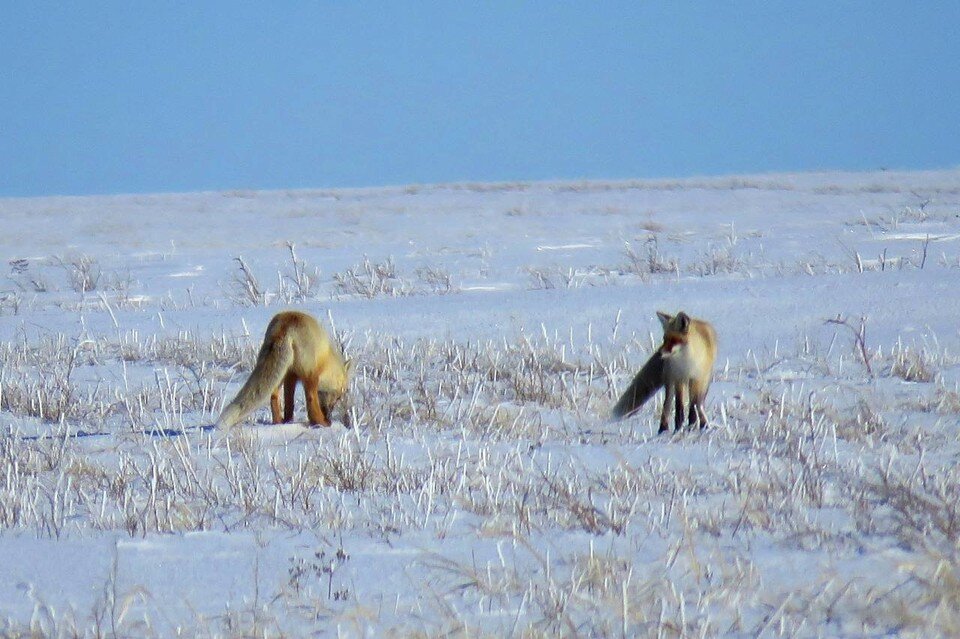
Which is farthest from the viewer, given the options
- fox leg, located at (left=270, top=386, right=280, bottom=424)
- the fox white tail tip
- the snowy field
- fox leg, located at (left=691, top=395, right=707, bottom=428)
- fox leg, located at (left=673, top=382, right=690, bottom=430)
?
fox leg, located at (left=270, top=386, right=280, bottom=424)

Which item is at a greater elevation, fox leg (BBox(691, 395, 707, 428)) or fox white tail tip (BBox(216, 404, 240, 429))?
fox white tail tip (BBox(216, 404, 240, 429))

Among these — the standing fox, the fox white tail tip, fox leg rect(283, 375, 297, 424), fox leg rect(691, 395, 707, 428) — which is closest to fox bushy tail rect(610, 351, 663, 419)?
the standing fox

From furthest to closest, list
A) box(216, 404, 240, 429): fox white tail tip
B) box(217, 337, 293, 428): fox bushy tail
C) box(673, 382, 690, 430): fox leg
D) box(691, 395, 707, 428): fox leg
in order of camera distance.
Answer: box(673, 382, 690, 430): fox leg
box(691, 395, 707, 428): fox leg
box(217, 337, 293, 428): fox bushy tail
box(216, 404, 240, 429): fox white tail tip

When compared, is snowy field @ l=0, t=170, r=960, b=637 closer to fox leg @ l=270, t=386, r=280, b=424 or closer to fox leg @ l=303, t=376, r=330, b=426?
fox leg @ l=303, t=376, r=330, b=426

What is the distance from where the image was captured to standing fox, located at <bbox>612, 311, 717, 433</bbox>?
21.5 ft

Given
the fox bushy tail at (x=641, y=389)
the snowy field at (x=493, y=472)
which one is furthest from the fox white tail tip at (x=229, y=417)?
the fox bushy tail at (x=641, y=389)

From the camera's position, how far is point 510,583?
328cm

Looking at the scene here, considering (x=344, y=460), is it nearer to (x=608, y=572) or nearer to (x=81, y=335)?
(x=608, y=572)

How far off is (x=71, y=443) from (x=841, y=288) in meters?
8.09

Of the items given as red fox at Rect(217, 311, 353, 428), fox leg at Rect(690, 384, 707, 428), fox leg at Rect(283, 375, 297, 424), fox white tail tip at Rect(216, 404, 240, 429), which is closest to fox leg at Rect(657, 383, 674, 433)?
fox leg at Rect(690, 384, 707, 428)

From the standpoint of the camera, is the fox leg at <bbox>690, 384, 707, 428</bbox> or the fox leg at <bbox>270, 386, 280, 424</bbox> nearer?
the fox leg at <bbox>690, 384, 707, 428</bbox>

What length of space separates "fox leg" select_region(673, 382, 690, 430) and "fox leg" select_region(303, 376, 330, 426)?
1904mm

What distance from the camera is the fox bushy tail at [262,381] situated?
20.1ft

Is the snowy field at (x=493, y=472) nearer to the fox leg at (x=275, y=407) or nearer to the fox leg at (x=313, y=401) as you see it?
the fox leg at (x=313, y=401)
